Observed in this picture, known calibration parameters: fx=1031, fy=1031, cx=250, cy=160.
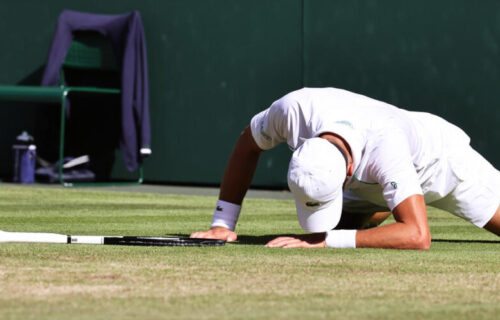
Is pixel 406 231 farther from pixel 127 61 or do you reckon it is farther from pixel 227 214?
pixel 127 61

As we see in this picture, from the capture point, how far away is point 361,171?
508 cm

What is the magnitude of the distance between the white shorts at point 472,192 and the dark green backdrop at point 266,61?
498cm

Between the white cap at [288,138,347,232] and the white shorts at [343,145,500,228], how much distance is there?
3.68 feet

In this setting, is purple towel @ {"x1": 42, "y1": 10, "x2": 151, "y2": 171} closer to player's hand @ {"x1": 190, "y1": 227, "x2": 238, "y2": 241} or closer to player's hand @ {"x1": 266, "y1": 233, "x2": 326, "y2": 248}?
player's hand @ {"x1": 190, "y1": 227, "x2": 238, "y2": 241}

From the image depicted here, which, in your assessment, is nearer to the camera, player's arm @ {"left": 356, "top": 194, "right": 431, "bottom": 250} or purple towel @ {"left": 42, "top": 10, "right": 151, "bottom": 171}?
player's arm @ {"left": 356, "top": 194, "right": 431, "bottom": 250}

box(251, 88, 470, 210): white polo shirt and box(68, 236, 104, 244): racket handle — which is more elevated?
box(251, 88, 470, 210): white polo shirt

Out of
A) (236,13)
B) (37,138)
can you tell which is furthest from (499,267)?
(37,138)

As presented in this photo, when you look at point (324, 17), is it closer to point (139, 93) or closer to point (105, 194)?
point (139, 93)

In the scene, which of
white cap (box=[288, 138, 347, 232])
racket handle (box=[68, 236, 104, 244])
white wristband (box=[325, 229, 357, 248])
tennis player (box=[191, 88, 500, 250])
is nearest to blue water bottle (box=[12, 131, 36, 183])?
tennis player (box=[191, 88, 500, 250])

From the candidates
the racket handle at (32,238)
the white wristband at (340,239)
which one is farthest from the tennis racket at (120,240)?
the white wristband at (340,239)

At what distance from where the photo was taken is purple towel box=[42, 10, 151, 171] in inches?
482

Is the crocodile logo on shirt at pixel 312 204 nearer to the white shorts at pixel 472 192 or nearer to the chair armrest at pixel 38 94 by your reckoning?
the white shorts at pixel 472 192

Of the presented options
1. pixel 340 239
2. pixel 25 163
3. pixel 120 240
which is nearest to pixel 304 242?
pixel 340 239

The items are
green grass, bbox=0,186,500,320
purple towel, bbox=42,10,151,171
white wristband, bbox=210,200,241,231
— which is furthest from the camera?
purple towel, bbox=42,10,151,171
